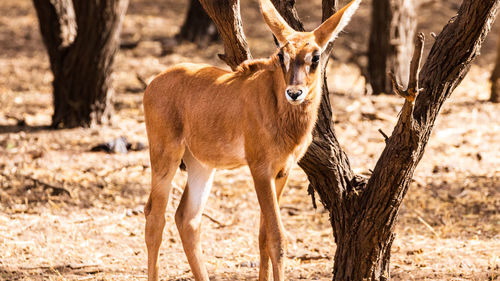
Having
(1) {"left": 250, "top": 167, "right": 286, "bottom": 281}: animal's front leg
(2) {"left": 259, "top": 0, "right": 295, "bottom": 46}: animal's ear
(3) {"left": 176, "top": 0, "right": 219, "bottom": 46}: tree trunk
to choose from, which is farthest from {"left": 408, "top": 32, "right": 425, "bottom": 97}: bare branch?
(3) {"left": 176, "top": 0, "right": 219, "bottom": 46}: tree trunk

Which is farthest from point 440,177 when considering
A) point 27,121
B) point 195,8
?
point 195,8

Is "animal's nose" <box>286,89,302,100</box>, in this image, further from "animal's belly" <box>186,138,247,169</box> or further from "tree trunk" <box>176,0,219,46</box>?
"tree trunk" <box>176,0,219,46</box>

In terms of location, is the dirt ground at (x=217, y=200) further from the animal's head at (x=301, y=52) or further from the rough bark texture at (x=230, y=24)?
the animal's head at (x=301, y=52)

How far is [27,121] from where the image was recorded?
1121 cm

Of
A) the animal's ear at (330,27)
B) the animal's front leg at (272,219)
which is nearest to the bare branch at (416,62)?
the animal's ear at (330,27)

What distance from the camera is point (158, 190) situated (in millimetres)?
5832

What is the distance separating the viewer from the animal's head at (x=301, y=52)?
191 inches

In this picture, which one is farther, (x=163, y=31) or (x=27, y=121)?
(x=163, y=31)

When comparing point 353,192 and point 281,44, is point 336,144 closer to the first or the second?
point 353,192

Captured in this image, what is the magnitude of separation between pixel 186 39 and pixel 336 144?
9.75 meters

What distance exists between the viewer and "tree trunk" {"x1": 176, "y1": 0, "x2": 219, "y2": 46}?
14953 mm

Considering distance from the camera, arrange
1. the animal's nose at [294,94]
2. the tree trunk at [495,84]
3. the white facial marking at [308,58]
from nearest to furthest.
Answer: the animal's nose at [294,94], the white facial marking at [308,58], the tree trunk at [495,84]

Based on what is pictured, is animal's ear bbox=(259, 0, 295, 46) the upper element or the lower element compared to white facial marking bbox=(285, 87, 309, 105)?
upper

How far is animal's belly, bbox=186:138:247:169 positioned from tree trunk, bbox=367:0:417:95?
21.7 feet
